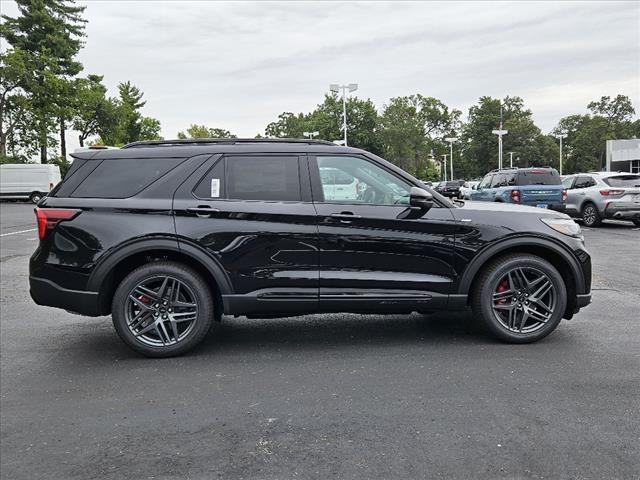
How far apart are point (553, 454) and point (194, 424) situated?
6.92 ft

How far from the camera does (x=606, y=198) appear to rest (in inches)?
628

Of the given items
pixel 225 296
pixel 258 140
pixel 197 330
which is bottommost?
pixel 197 330

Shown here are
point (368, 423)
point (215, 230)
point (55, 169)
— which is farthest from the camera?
point (55, 169)

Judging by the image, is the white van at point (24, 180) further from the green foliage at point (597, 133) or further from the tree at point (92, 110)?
the green foliage at point (597, 133)

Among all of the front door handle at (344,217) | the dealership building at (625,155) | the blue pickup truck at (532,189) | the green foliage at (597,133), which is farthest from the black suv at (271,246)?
the green foliage at (597,133)

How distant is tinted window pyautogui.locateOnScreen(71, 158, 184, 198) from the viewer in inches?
185

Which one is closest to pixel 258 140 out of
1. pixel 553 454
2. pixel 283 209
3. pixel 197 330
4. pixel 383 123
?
pixel 283 209

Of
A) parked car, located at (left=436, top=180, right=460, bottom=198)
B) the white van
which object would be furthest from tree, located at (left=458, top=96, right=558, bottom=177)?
the white van

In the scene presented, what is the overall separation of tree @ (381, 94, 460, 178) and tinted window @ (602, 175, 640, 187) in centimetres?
7183

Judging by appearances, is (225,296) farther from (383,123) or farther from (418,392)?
(383,123)

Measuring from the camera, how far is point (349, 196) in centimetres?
478

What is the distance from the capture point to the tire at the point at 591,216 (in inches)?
638

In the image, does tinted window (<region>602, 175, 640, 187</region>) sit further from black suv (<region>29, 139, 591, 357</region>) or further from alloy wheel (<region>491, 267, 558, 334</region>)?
alloy wheel (<region>491, 267, 558, 334</region>)

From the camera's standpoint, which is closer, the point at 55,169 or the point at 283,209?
the point at 283,209
